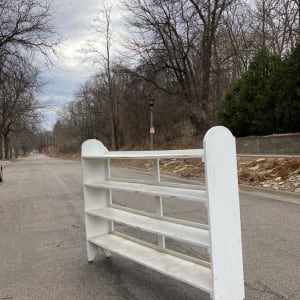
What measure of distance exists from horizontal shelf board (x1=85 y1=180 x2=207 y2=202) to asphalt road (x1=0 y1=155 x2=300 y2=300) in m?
1.07

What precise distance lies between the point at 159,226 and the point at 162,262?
0.37 m

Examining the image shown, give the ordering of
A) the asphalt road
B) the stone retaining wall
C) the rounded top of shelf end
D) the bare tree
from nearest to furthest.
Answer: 1. the asphalt road
2. the rounded top of shelf end
3. the stone retaining wall
4. the bare tree

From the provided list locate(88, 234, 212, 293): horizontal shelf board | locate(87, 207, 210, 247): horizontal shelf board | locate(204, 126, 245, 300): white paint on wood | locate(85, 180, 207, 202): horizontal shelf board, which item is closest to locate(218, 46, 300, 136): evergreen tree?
locate(85, 180, 207, 202): horizontal shelf board

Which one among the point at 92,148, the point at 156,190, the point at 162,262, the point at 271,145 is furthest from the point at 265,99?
the point at 162,262

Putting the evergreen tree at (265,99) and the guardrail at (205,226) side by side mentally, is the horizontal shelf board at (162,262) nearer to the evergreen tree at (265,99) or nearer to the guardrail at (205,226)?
the guardrail at (205,226)

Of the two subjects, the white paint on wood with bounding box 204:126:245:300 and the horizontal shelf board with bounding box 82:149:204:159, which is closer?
the white paint on wood with bounding box 204:126:245:300

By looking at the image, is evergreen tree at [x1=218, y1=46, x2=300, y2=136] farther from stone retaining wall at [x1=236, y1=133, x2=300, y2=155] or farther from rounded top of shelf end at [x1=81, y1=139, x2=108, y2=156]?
rounded top of shelf end at [x1=81, y1=139, x2=108, y2=156]

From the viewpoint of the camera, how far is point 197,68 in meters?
33.1

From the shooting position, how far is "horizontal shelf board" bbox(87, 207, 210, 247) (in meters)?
3.60

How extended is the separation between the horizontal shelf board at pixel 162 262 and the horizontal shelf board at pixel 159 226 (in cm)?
33

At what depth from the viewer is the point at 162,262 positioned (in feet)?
13.4

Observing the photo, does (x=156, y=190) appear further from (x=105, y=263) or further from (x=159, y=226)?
(x=105, y=263)

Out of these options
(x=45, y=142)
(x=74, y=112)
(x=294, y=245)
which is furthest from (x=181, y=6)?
(x=45, y=142)

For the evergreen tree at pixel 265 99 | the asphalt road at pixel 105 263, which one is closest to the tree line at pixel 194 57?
the evergreen tree at pixel 265 99
